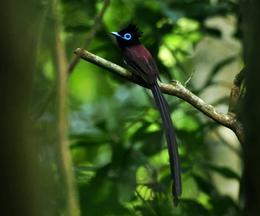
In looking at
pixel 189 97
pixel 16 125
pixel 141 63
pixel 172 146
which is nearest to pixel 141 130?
pixel 141 63

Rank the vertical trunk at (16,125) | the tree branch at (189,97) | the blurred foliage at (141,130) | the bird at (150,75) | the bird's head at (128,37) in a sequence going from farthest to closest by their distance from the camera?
the blurred foliage at (141,130) < the bird's head at (128,37) < the bird at (150,75) < the tree branch at (189,97) < the vertical trunk at (16,125)

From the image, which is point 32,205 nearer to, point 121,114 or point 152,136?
point 152,136

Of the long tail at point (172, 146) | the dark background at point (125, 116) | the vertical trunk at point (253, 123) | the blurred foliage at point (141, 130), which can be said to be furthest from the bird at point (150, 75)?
the vertical trunk at point (253, 123)

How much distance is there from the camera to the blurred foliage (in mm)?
4301

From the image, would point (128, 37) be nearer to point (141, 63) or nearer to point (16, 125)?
point (141, 63)

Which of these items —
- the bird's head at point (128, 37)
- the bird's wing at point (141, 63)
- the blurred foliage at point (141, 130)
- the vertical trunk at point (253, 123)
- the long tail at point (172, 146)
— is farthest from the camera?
the blurred foliage at point (141, 130)

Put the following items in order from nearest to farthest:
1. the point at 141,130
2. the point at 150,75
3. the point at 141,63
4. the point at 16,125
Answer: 1. the point at 16,125
2. the point at 150,75
3. the point at 141,63
4. the point at 141,130

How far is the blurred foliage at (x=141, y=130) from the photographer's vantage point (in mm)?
4301

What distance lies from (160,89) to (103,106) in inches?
91.8

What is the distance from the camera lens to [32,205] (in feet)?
5.08

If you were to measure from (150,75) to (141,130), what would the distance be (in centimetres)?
125

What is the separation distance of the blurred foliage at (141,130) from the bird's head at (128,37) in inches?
22.0

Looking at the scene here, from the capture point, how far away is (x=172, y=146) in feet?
10.2

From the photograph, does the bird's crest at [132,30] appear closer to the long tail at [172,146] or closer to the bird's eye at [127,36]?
the bird's eye at [127,36]
